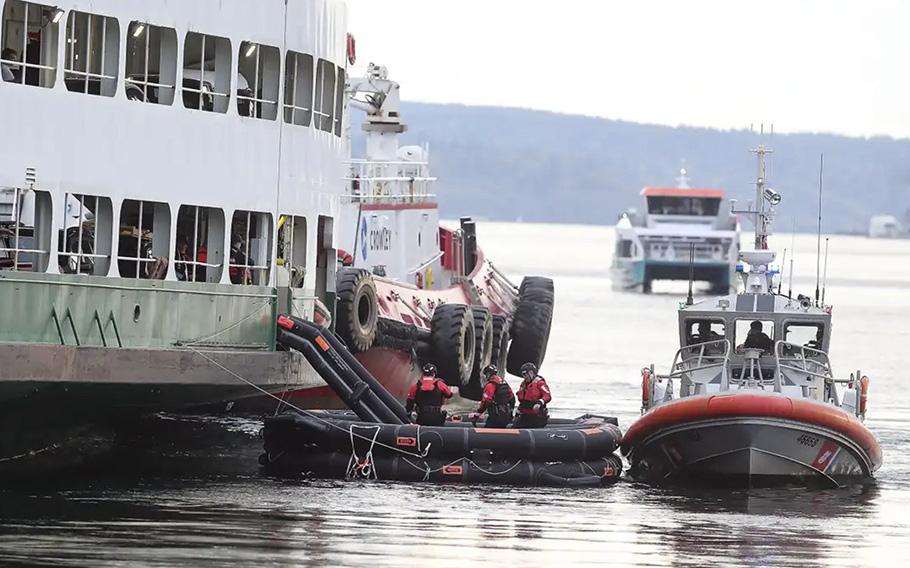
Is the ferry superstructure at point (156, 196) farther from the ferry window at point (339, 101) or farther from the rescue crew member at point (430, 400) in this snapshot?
the rescue crew member at point (430, 400)

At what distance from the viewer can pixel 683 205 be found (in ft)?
328

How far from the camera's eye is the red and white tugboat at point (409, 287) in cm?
2998

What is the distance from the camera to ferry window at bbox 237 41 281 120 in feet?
77.1

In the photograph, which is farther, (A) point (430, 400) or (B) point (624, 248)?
(B) point (624, 248)

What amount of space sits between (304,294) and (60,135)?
188 inches

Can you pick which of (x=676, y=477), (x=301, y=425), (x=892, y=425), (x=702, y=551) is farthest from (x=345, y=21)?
(x=892, y=425)

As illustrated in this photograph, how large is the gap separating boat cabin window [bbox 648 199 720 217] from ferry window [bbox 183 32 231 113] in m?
77.0

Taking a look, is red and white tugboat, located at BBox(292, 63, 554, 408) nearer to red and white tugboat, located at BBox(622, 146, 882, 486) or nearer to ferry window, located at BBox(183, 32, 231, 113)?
red and white tugboat, located at BBox(622, 146, 882, 486)

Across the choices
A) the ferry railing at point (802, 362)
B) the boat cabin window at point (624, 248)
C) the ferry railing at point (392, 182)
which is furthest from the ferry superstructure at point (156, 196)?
the boat cabin window at point (624, 248)

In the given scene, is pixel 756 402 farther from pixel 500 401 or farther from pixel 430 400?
pixel 430 400

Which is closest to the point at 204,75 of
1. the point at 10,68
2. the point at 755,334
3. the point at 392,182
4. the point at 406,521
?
the point at 10,68

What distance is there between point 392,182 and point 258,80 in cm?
1506

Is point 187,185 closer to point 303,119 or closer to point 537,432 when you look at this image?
point 303,119

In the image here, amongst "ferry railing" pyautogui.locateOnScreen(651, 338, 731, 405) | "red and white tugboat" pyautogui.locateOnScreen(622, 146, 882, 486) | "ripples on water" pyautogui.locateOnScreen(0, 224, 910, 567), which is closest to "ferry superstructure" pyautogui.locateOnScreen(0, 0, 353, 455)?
"ripples on water" pyautogui.locateOnScreen(0, 224, 910, 567)
